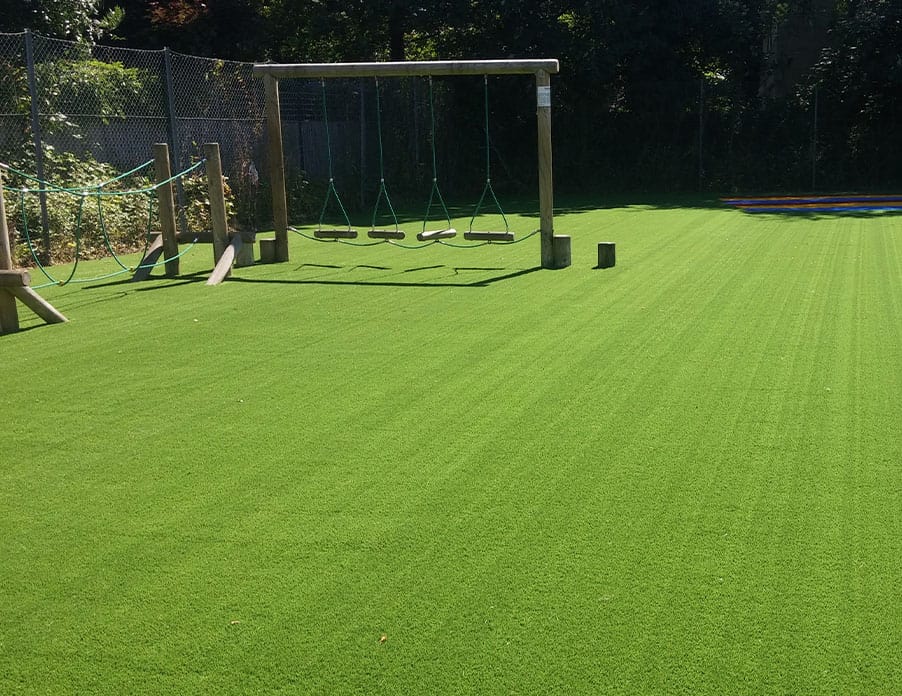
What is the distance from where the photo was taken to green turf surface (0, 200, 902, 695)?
2645 mm

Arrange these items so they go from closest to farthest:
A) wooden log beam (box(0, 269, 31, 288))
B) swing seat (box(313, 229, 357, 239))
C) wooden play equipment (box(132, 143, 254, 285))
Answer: wooden log beam (box(0, 269, 31, 288)), wooden play equipment (box(132, 143, 254, 285)), swing seat (box(313, 229, 357, 239))

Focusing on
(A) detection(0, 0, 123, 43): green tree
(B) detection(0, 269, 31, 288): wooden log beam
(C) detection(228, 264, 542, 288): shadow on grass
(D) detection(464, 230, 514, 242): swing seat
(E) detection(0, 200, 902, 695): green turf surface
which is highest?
(A) detection(0, 0, 123, 43): green tree

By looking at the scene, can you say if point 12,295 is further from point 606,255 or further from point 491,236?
point 606,255

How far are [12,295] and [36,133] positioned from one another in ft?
15.1

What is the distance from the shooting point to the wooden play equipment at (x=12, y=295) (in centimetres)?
716

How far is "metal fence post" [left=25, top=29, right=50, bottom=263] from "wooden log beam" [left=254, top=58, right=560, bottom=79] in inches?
101

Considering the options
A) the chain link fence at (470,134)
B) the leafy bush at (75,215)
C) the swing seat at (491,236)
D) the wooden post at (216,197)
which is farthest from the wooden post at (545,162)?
the chain link fence at (470,134)

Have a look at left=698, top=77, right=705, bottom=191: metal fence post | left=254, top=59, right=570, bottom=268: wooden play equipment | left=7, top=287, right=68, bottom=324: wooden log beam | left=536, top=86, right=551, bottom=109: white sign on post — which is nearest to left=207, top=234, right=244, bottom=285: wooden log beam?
left=254, top=59, right=570, bottom=268: wooden play equipment

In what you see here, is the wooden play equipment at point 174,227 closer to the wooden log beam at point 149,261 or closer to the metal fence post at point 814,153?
the wooden log beam at point 149,261

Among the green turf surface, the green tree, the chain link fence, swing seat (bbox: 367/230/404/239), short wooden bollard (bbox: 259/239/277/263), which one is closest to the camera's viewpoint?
the green turf surface

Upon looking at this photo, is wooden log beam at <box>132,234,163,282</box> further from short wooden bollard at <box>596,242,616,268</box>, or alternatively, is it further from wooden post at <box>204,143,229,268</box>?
short wooden bollard at <box>596,242,616,268</box>

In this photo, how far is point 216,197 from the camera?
1025 cm

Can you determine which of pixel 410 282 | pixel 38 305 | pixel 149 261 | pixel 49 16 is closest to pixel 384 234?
pixel 410 282

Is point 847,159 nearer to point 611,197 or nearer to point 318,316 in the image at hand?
point 611,197
